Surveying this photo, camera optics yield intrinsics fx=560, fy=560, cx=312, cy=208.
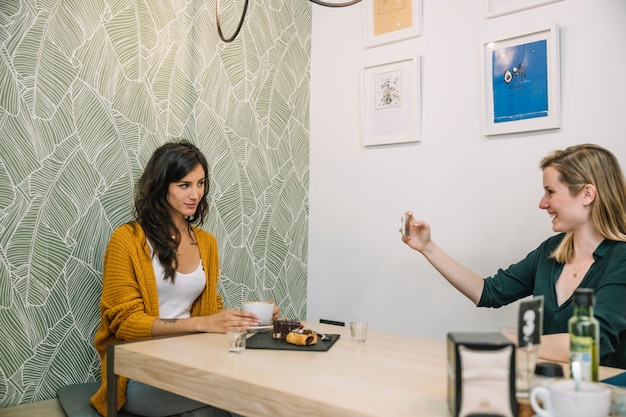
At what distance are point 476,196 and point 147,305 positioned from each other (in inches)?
56.2

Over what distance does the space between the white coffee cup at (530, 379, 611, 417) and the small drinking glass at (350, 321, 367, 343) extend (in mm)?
761

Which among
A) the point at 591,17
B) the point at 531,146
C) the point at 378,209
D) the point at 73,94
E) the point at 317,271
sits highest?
the point at 591,17

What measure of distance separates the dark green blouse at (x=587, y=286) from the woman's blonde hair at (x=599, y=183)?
4 cm

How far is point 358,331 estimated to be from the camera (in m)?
1.60

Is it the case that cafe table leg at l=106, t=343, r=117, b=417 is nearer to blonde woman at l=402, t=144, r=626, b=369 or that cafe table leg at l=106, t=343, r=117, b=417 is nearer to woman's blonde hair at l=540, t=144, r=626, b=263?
blonde woman at l=402, t=144, r=626, b=369

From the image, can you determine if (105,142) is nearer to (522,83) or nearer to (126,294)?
(126,294)

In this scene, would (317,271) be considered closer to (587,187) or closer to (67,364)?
(67,364)

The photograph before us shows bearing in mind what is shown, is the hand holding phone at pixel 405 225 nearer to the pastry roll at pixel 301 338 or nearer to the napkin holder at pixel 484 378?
the pastry roll at pixel 301 338

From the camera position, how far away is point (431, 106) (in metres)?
2.58

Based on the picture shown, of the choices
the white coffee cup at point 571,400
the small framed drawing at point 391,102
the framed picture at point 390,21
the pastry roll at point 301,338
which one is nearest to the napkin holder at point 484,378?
the white coffee cup at point 571,400

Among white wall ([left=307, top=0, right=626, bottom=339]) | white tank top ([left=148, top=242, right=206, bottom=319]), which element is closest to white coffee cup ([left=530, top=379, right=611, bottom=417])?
white tank top ([left=148, top=242, right=206, bottom=319])

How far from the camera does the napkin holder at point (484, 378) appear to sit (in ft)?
2.84

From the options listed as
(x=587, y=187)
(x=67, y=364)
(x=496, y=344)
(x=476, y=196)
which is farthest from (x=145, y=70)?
(x=496, y=344)

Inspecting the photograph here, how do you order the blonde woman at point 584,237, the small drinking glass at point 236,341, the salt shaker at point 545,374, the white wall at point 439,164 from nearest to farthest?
the salt shaker at point 545,374, the small drinking glass at point 236,341, the blonde woman at point 584,237, the white wall at point 439,164
